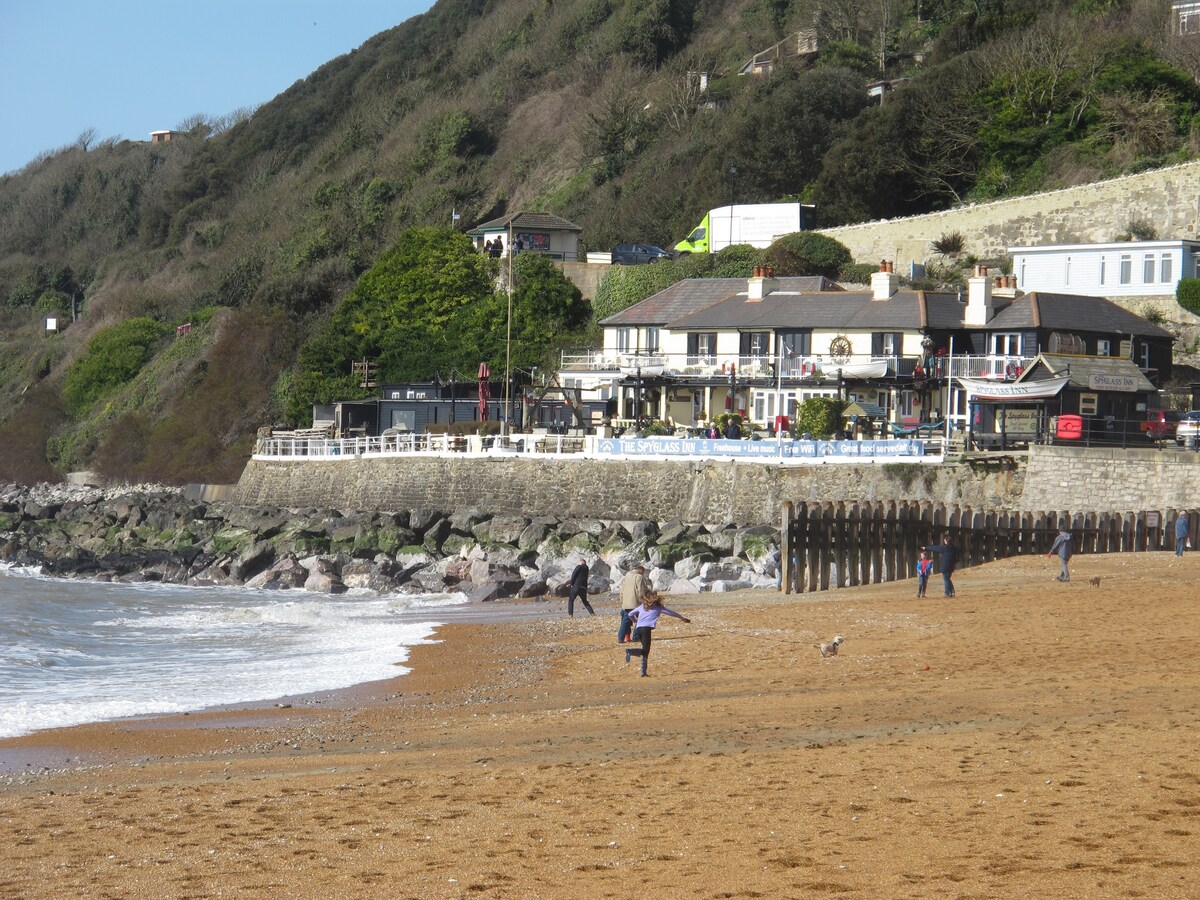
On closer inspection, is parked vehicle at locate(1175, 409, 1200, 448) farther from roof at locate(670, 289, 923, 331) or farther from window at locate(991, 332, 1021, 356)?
roof at locate(670, 289, 923, 331)

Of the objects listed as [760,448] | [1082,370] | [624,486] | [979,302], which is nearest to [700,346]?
[979,302]

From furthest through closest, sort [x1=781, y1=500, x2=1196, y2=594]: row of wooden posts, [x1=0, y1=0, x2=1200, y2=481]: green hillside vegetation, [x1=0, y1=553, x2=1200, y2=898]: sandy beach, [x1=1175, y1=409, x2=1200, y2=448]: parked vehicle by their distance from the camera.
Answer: [x1=0, y1=0, x2=1200, y2=481]: green hillside vegetation → [x1=1175, y1=409, x2=1200, y2=448]: parked vehicle → [x1=781, y1=500, x2=1196, y2=594]: row of wooden posts → [x1=0, y1=553, x2=1200, y2=898]: sandy beach

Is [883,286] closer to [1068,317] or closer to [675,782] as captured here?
[1068,317]

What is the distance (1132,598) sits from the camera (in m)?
19.5

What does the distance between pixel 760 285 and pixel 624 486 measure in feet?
47.0

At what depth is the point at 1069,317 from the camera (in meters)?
41.5

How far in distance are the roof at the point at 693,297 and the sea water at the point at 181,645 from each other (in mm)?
23318

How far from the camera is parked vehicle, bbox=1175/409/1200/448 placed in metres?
31.7

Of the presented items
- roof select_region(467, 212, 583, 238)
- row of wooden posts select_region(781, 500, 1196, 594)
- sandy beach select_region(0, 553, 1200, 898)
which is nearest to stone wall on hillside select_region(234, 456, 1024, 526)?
row of wooden posts select_region(781, 500, 1196, 594)

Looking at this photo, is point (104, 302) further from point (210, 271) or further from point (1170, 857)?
point (1170, 857)

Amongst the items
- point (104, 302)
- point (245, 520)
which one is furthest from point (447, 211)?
point (245, 520)

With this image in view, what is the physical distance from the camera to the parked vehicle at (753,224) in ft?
210

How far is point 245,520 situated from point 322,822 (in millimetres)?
33676

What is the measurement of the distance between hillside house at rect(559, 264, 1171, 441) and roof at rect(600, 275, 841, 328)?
0.78 m
